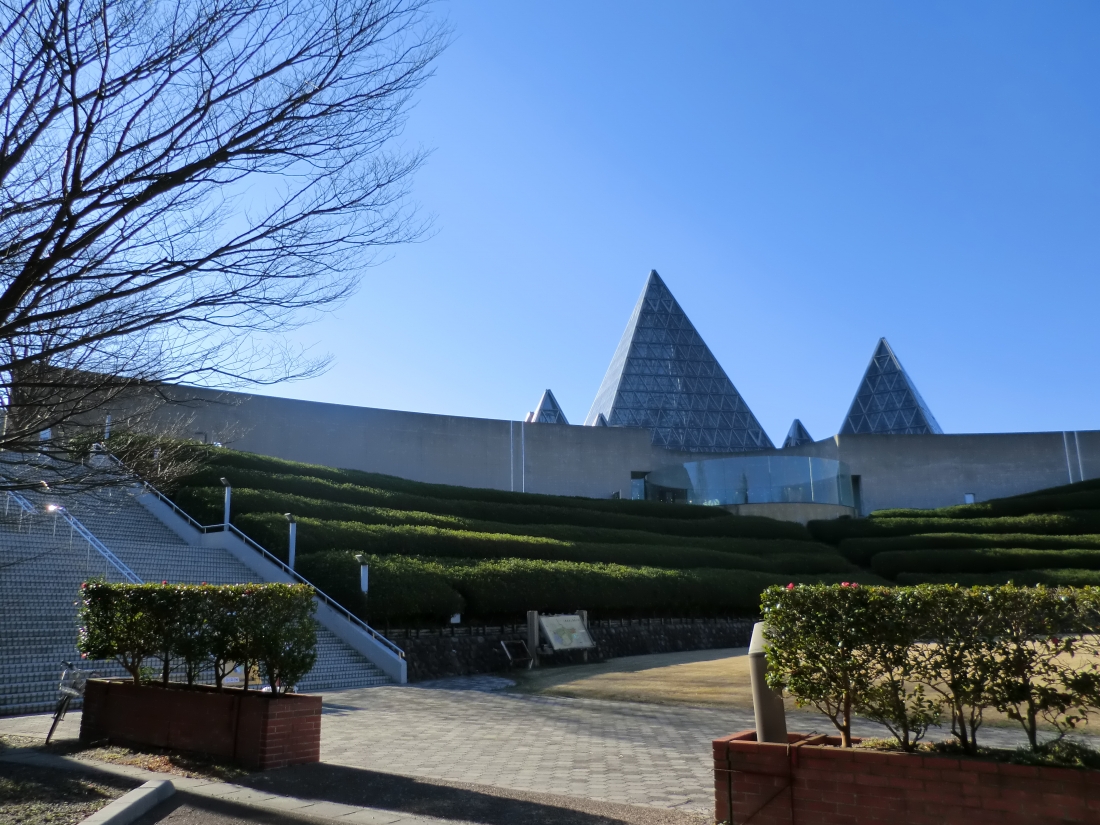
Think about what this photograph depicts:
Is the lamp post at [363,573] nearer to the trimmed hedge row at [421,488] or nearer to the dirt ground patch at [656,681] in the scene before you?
the dirt ground patch at [656,681]

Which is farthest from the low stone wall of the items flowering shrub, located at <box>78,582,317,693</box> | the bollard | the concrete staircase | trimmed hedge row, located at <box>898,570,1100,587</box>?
the bollard

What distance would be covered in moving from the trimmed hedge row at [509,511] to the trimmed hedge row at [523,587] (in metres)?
5.73

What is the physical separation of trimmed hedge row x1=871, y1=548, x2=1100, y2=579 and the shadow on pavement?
25925 mm

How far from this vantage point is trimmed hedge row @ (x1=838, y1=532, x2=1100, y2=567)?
3041cm

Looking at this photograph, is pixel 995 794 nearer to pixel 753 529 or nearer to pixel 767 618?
pixel 767 618

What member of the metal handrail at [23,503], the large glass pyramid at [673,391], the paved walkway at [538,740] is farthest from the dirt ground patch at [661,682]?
the large glass pyramid at [673,391]

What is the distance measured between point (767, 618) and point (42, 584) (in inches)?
526

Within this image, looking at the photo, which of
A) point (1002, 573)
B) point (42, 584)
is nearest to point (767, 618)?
point (42, 584)

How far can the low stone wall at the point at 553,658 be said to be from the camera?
55.8 ft

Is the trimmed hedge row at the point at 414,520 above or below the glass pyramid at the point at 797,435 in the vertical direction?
below

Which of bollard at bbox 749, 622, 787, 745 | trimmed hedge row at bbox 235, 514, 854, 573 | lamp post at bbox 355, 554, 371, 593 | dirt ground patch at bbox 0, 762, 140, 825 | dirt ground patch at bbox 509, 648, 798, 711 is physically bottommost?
dirt ground patch at bbox 509, 648, 798, 711

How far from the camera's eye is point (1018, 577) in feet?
87.2

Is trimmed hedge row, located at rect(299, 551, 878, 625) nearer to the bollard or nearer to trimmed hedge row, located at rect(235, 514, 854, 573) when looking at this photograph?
trimmed hedge row, located at rect(235, 514, 854, 573)

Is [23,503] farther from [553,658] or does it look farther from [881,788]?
[881,788]
